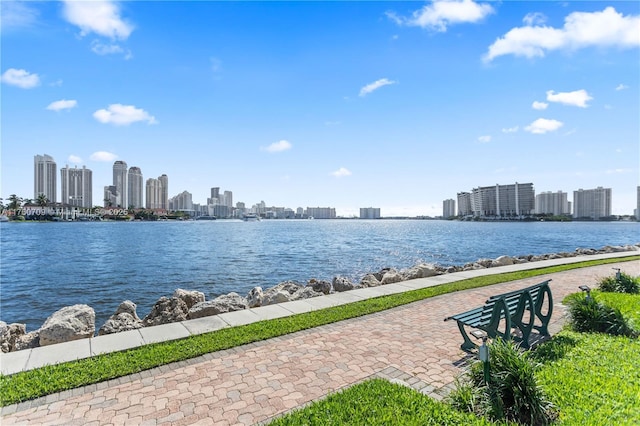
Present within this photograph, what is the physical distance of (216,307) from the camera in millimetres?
8867

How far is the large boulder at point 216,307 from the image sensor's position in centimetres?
864

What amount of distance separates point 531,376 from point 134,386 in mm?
5054

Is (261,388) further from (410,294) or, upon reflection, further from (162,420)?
(410,294)

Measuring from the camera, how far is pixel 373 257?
3225 cm

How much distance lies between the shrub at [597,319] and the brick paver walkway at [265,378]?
17.5 inches

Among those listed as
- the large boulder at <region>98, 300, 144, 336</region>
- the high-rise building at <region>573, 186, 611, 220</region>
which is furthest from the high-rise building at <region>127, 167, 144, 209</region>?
the high-rise building at <region>573, 186, 611, 220</region>

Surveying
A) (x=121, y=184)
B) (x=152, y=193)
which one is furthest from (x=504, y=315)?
(x=152, y=193)

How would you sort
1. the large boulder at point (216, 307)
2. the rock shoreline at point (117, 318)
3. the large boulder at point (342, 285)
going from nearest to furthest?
the rock shoreline at point (117, 318) < the large boulder at point (216, 307) < the large boulder at point (342, 285)

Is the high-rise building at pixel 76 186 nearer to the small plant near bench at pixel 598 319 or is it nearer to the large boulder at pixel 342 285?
the large boulder at pixel 342 285

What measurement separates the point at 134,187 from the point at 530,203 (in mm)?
188278

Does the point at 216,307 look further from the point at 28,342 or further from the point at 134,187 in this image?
the point at 134,187

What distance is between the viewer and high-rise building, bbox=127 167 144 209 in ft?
570

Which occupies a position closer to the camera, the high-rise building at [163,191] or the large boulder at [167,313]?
the large boulder at [167,313]

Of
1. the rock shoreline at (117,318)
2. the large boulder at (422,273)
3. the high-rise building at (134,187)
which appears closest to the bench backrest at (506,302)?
the rock shoreline at (117,318)
